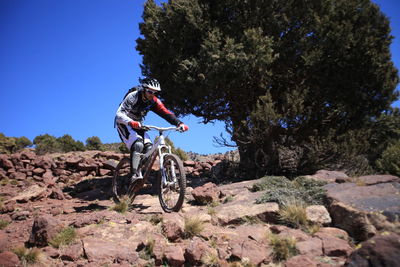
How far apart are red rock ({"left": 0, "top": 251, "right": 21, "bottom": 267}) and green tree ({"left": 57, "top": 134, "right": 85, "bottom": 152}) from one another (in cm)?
1722

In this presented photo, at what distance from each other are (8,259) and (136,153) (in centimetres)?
267

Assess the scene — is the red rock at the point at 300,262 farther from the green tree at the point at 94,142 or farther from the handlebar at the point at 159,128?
the green tree at the point at 94,142

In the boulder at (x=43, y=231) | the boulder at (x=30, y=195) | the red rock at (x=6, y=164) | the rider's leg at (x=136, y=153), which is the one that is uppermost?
the red rock at (x=6, y=164)

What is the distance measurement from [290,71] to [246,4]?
2665mm

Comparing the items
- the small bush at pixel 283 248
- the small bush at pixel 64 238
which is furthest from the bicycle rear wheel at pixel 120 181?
the small bush at pixel 283 248

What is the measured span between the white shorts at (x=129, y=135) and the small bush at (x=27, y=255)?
8.45 feet

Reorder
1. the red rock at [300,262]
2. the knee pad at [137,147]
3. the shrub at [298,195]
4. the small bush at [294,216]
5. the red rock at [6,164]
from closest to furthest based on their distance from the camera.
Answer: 1. the red rock at [300,262]
2. the small bush at [294,216]
3. the shrub at [298,195]
4. the knee pad at [137,147]
5. the red rock at [6,164]

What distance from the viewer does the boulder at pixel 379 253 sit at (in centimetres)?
265

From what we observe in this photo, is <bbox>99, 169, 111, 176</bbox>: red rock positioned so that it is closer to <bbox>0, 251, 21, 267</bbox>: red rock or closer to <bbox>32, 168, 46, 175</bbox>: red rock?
<bbox>32, 168, 46, 175</bbox>: red rock

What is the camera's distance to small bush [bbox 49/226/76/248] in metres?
4.07

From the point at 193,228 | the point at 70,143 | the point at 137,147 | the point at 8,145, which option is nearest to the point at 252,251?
the point at 193,228

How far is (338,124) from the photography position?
9.65m

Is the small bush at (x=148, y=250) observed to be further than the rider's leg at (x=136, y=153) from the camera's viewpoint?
No

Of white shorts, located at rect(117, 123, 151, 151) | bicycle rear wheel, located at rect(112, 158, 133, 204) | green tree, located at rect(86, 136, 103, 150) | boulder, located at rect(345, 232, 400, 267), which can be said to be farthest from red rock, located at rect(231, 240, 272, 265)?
green tree, located at rect(86, 136, 103, 150)
